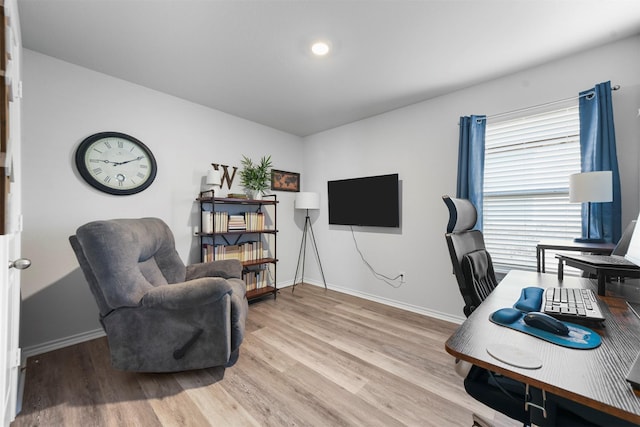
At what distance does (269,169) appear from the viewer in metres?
3.81

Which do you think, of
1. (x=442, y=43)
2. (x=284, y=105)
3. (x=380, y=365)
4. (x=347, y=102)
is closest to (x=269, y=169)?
(x=284, y=105)

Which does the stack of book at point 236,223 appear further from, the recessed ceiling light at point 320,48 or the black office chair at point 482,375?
the black office chair at point 482,375

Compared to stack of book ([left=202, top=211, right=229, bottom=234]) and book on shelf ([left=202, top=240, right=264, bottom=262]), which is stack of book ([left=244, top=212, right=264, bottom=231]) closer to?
book on shelf ([left=202, top=240, right=264, bottom=262])

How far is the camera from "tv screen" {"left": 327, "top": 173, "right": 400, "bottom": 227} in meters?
3.20

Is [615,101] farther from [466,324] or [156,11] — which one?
[156,11]

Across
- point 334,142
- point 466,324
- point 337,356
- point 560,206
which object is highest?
point 334,142

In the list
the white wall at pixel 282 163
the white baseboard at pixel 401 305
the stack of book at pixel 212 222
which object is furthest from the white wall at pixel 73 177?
the white baseboard at pixel 401 305

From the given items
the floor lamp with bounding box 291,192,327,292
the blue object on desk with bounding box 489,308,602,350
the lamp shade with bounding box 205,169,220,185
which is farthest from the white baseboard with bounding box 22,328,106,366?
the blue object on desk with bounding box 489,308,602,350

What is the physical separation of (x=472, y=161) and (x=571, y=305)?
6.24 feet

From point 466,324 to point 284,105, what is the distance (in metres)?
2.96

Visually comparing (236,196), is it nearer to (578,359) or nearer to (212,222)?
(212,222)

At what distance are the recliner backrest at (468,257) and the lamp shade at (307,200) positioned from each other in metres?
2.53

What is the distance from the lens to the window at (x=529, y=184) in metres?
2.17

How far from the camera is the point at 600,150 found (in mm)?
1934
